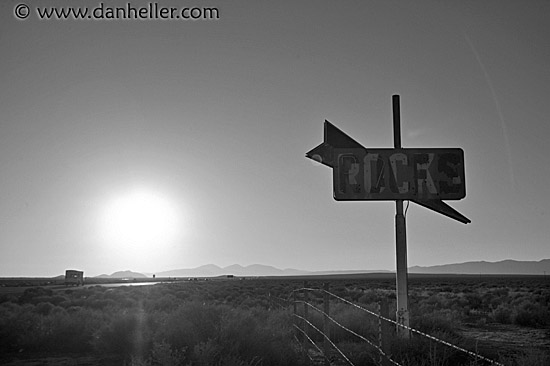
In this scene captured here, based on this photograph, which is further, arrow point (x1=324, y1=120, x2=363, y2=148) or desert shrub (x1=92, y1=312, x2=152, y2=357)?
desert shrub (x1=92, y1=312, x2=152, y2=357)

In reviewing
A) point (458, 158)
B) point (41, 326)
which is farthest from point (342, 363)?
point (41, 326)

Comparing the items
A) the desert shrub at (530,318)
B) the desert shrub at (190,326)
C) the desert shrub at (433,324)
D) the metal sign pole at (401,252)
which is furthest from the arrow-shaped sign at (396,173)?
the desert shrub at (530,318)

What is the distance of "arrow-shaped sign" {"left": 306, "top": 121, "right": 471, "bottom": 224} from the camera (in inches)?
380

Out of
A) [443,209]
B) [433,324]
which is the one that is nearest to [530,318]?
[433,324]

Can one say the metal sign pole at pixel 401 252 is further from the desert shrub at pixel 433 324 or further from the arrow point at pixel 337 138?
the desert shrub at pixel 433 324

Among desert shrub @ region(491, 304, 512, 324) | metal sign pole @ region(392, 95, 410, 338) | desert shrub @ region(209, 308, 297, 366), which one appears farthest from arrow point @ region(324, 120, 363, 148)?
desert shrub @ region(491, 304, 512, 324)

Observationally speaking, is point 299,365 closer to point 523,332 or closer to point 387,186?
point 387,186

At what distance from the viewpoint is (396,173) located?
9773 millimetres

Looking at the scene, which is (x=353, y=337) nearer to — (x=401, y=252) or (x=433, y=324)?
(x=433, y=324)

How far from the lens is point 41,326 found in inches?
554

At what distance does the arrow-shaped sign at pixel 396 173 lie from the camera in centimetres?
965

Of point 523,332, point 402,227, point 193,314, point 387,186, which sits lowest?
point 523,332

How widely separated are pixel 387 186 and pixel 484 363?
3.66 m

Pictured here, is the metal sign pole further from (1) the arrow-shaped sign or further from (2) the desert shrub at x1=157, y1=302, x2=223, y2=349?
(2) the desert shrub at x1=157, y1=302, x2=223, y2=349
